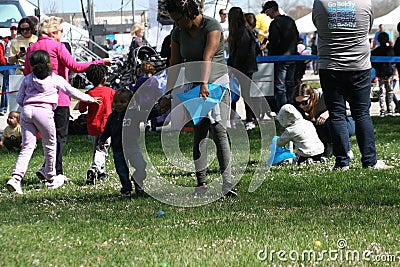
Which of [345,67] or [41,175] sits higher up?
[345,67]

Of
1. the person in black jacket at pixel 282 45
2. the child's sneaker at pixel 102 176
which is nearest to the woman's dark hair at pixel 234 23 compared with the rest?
the person in black jacket at pixel 282 45

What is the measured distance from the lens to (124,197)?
7805mm

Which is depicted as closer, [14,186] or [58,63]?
[14,186]

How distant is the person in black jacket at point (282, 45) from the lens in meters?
15.4

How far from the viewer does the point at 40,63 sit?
8641mm

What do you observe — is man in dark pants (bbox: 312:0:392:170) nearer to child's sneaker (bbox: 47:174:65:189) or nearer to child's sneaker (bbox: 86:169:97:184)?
child's sneaker (bbox: 86:169:97:184)

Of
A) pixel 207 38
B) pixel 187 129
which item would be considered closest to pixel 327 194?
pixel 207 38

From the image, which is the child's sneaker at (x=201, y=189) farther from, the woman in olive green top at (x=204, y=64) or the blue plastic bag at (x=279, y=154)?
the blue plastic bag at (x=279, y=154)

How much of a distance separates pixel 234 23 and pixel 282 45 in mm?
1955

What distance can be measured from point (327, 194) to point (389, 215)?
1180 millimetres

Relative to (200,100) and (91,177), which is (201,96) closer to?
(200,100)

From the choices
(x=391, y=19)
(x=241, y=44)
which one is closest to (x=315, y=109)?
(x=241, y=44)

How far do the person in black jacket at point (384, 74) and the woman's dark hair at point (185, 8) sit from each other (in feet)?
34.0

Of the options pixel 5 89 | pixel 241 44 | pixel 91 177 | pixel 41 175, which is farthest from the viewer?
pixel 5 89
